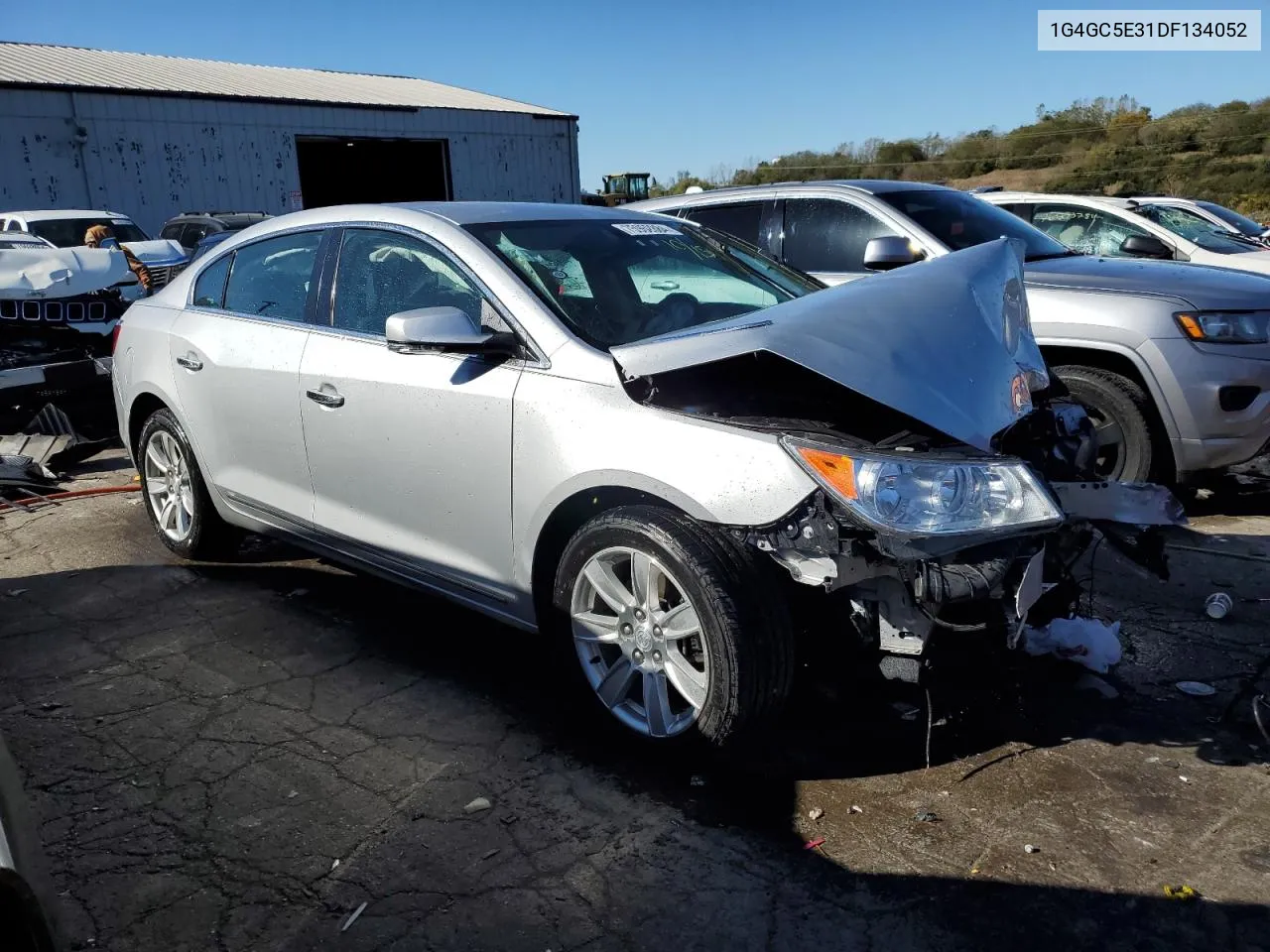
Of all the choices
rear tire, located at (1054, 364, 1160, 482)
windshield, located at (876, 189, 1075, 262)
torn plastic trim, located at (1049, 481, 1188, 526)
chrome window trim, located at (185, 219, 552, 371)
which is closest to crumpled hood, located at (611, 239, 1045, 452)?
torn plastic trim, located at (1049, 481, 1188, 526)

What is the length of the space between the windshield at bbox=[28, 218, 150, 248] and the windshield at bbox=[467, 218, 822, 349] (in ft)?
42.2

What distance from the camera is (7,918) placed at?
4.45ft

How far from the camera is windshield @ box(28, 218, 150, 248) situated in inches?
562

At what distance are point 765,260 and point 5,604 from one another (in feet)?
12.8

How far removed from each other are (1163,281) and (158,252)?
36.2 ft

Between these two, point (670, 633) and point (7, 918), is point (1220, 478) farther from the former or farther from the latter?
point (7, 918)

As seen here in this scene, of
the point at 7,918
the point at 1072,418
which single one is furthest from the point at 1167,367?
the point at 7,918

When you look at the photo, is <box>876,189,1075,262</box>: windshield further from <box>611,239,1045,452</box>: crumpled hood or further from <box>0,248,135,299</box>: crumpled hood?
<box>0,248,135,299</box>: crumpled hood

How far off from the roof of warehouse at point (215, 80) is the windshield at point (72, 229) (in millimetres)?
8548

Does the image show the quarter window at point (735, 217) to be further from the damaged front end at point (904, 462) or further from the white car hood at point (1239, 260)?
the white car hood at point (1239, 260)

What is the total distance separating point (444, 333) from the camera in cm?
320

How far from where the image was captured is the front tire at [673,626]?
9.17ft

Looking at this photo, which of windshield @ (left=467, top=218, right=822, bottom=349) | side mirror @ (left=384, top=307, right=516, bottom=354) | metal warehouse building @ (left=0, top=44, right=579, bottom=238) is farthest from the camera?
metal warehouse building @ (left=0, top=44, right=579, bottom=238)

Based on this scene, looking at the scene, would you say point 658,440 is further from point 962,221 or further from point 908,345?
point 962,221
